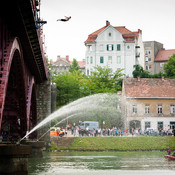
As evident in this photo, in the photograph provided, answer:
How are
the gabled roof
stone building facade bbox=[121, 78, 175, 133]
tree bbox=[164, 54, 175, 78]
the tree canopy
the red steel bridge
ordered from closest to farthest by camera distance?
the red steel bridge → stone building facade bbox=[121, 78, 175, 133] → the tree canopy → tree bbox=[164, 54, 175, 78] → the gabled roof

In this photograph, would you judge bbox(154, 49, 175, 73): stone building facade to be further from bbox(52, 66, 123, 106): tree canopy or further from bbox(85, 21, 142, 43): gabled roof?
bbox(52, 66, 123, 106): tree canopy

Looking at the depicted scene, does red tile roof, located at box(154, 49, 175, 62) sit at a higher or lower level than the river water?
higher

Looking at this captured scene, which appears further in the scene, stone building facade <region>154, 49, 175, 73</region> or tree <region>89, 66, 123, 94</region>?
stone building facade <region>154, 49, 175, 73</region>

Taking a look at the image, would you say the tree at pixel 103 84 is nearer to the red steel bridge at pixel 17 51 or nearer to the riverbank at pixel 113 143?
the riverbank at pixel 113 143

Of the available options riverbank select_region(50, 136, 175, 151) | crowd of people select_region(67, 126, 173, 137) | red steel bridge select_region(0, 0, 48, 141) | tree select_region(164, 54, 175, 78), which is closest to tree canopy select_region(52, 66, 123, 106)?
crowd of people select_region(67, 126, 173, 137)

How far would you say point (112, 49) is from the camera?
425 ft

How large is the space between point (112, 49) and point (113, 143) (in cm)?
6456

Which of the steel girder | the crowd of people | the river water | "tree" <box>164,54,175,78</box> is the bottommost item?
the river water

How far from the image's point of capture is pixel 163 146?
68.6 m

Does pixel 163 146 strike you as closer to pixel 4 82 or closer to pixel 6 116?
pixel 6 116

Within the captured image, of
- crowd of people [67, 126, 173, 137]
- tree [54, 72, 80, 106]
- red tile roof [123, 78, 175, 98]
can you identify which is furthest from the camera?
tree [54, 72, 80, 106]

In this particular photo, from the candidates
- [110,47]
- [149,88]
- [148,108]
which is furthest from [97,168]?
[110,47]

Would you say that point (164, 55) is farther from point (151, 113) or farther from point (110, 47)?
point (151, 113)

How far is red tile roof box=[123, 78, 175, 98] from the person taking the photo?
87438 mm
